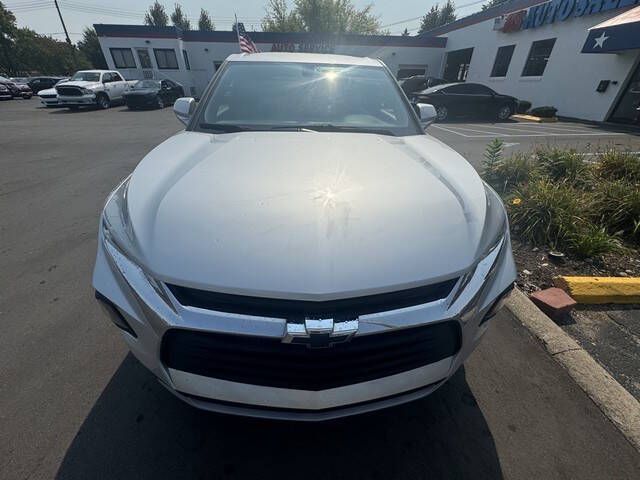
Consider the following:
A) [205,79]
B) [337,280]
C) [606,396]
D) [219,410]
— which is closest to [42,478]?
[219,410]

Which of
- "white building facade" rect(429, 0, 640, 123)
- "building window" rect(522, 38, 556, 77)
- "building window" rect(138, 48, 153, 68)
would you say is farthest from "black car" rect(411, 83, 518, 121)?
"building window" rect(138, 48, 153, 68)

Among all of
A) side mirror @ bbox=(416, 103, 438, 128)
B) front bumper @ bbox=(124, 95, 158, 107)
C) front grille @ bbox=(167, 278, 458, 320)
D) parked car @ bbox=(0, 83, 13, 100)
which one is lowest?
parked car @ bbox=(0, 83, 13, 100)

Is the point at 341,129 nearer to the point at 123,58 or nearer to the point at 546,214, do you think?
the point at 546,214

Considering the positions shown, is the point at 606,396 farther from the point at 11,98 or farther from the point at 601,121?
the point at 11,98

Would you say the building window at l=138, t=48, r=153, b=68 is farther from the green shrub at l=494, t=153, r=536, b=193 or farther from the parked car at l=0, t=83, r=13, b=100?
the green shrub at l=494, t=153, r=536, b=193

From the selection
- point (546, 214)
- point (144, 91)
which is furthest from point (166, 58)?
point (546, 214)

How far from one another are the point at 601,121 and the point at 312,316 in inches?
691

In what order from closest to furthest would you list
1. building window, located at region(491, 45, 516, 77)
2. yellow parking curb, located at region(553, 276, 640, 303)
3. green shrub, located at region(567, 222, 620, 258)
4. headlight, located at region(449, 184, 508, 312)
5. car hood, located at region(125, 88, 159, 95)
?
headlight, located at region(449, 184, 508, 312) → yellow parking curb, located at region(553, 276, 640, 303) → green shrub, located at region(567, 222, 620, 258) → car hood, located at region(125, 88, 159, 95) → building window, located at region(491, 45, 516, 77)

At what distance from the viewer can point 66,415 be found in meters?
1.62

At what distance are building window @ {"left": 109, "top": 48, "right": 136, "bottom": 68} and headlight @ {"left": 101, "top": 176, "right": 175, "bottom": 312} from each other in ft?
98.5

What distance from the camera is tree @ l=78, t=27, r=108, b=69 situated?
155ft

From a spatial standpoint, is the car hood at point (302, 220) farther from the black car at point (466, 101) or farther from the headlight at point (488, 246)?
the black car at point (466, 101)

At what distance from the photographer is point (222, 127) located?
2072mm

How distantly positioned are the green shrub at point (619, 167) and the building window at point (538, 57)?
576 inches
